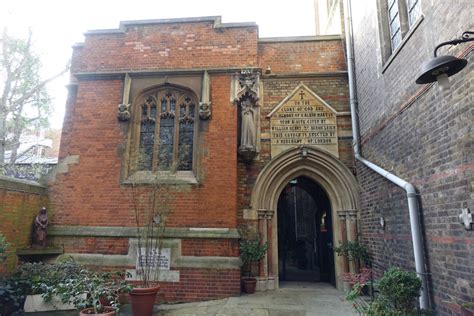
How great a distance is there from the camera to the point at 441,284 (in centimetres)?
412

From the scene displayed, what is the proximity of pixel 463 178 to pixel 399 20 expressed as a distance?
3.39 meters

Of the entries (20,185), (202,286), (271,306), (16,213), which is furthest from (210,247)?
(20,185)

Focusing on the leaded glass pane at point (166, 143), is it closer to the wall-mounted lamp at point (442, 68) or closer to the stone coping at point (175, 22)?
the stone coping at point (175, 22)

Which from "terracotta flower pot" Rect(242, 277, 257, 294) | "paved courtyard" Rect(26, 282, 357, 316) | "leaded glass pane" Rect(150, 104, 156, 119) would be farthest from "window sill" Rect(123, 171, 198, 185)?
"paved courtyard" Rect(26, 282, 357, 316)

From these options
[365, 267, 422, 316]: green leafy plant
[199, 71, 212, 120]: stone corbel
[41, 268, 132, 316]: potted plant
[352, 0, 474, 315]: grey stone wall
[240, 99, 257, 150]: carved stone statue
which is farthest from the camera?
[199, 71, 212, 120]: stone corbel

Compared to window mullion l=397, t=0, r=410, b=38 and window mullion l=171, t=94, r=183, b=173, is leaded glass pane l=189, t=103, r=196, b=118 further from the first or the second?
window mullion l=397, t=0, r=410, b=38

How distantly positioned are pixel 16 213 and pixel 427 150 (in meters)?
7.71

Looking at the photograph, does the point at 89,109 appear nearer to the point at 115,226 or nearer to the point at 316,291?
the point at 115,226

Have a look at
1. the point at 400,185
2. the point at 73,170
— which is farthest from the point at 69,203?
the point at 400,185

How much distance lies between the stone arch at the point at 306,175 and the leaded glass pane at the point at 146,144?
8.93 feet

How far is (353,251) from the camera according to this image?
7000 mm

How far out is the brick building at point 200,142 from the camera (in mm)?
7043

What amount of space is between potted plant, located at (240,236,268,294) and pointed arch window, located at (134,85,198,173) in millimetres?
2236

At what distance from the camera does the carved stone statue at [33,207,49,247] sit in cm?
694
